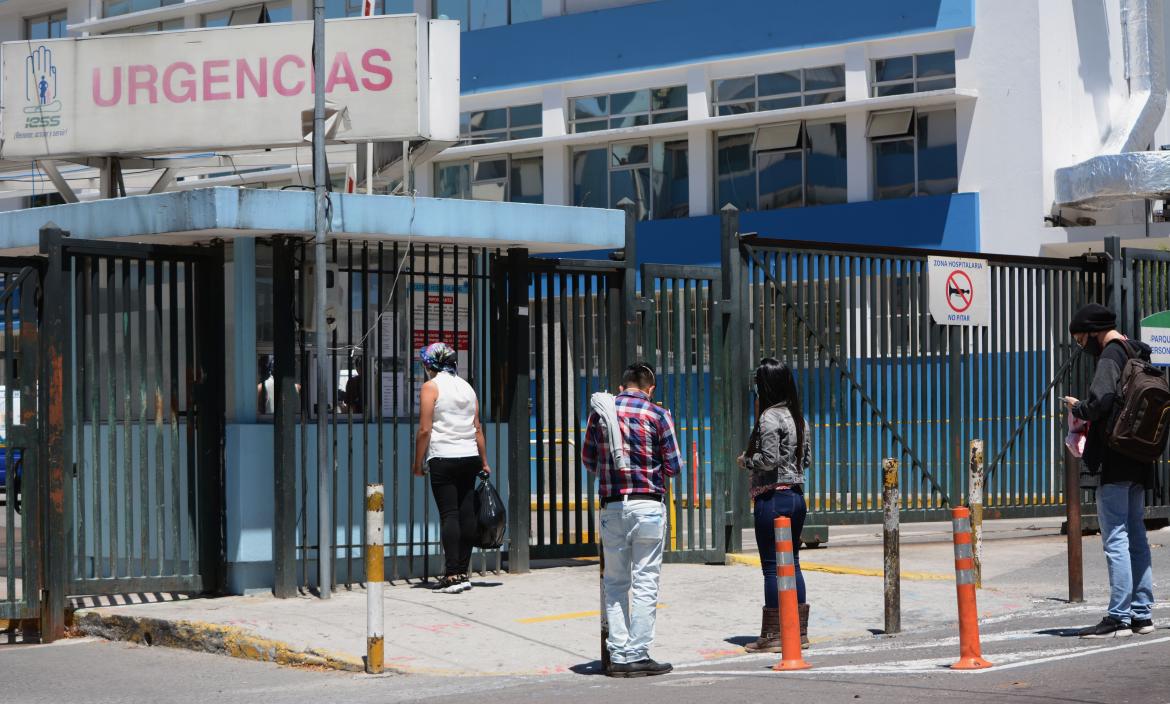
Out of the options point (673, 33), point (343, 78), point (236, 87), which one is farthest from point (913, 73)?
point (236, 87)

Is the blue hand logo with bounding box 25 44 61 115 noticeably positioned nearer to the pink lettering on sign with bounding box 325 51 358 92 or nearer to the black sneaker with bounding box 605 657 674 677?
the pink lettering on sign with bounding box 325 51 358 92

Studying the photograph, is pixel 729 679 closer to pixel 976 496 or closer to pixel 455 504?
pixel 455 504

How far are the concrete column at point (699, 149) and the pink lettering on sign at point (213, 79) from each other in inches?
764

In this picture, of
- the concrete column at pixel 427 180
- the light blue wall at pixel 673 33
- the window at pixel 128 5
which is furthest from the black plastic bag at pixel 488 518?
the window at pixel 128 5

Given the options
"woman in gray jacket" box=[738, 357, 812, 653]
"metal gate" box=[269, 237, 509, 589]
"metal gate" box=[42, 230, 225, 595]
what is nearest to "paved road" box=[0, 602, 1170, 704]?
"woman in gray jacket" box=[738, 357, 812, 653]

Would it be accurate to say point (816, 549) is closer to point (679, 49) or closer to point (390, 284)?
point (390, 284)

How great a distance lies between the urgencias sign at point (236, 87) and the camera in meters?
12.9

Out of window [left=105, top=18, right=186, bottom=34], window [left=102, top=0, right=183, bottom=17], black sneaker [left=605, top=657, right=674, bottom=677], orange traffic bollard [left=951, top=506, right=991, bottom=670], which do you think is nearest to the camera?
orange traffic bollard [left=951, top=506, right=991, bottom=670]

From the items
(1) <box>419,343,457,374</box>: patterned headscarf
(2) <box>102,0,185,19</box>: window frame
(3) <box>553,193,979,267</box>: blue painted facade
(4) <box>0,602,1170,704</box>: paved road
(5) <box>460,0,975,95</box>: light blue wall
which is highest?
(2) <box>102,0,185,19</box>: window frame

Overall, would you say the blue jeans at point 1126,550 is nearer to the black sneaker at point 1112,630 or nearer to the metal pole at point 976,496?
the black sneaker at point 1112,630

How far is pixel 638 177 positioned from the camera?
33031mm

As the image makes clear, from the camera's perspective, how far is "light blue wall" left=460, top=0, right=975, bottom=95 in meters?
29.1

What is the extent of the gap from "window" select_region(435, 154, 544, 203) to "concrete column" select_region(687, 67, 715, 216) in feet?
12.2

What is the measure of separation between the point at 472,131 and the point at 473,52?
173 cm
